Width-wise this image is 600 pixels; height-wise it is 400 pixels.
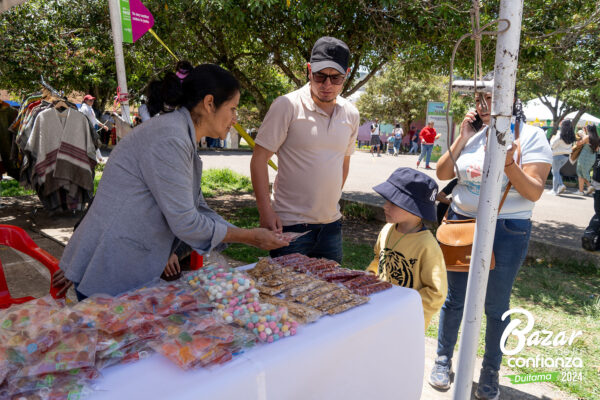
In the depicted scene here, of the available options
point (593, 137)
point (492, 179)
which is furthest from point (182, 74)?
point (593, 137)

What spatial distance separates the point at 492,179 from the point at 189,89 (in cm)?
130

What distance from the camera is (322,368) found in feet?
4.73

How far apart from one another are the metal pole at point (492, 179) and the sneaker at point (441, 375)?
82cm

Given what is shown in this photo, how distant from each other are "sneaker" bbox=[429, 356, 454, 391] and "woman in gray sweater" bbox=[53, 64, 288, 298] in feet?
5.94

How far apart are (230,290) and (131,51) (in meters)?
6.90

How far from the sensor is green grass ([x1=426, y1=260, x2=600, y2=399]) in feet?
9.89

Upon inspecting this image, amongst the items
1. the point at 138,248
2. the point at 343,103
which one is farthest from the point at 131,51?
the point at 138,248

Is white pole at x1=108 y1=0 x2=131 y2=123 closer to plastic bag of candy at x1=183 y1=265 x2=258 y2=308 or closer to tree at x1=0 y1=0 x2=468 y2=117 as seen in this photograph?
tree at x1=0 y1=0 x2=468 y2=117

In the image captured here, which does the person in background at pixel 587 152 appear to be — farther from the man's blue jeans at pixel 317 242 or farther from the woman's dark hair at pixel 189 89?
the woman's dark hair at pixel 189 89

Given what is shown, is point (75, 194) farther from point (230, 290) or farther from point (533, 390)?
point (533, 390)

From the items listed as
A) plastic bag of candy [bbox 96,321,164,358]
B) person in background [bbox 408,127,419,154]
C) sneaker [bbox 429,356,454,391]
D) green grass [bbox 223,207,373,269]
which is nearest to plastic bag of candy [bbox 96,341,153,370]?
plastic bag of candy [bbox 96,321,164,358]

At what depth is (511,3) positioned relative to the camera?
1.63 metres

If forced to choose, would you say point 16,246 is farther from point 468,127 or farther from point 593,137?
point 593,137

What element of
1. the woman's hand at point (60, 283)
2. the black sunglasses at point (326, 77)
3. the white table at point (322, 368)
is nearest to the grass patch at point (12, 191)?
the woman's hand at point (60, 283)
